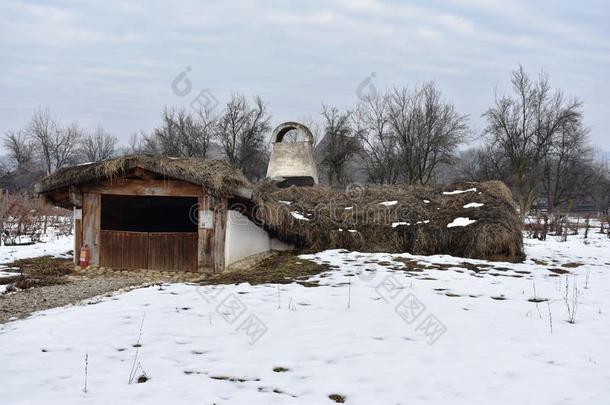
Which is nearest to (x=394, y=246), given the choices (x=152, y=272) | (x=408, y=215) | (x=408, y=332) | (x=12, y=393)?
(x=408, y=215)

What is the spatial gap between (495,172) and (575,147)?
7076 millimetres

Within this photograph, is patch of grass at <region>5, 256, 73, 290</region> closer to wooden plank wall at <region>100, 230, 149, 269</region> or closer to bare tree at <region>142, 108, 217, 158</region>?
wooden plank wall at <region>100, 230, 149, 269</region>

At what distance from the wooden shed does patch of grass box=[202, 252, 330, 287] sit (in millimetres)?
912

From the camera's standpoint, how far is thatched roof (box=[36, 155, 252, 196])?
28.6 ft

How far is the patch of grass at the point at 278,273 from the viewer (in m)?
7.71

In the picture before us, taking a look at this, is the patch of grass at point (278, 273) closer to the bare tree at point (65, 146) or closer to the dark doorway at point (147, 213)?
the dark doorway at point (147, 213)

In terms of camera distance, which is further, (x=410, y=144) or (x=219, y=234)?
(x=410, y=144)

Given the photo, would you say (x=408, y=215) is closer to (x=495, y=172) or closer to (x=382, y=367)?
(x=382, y=367)

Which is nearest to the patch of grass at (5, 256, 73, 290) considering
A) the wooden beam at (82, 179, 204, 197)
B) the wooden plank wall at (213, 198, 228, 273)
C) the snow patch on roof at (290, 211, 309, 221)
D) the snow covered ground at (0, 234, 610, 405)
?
the wooden beam at (82, 179, 204, 197)

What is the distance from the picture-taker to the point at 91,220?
9.59m

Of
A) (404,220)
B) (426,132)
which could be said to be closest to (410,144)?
(426,132)

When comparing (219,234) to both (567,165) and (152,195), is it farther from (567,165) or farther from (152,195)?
(567,165)

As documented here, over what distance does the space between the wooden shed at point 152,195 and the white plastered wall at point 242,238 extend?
282 millimetres

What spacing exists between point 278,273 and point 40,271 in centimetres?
472
